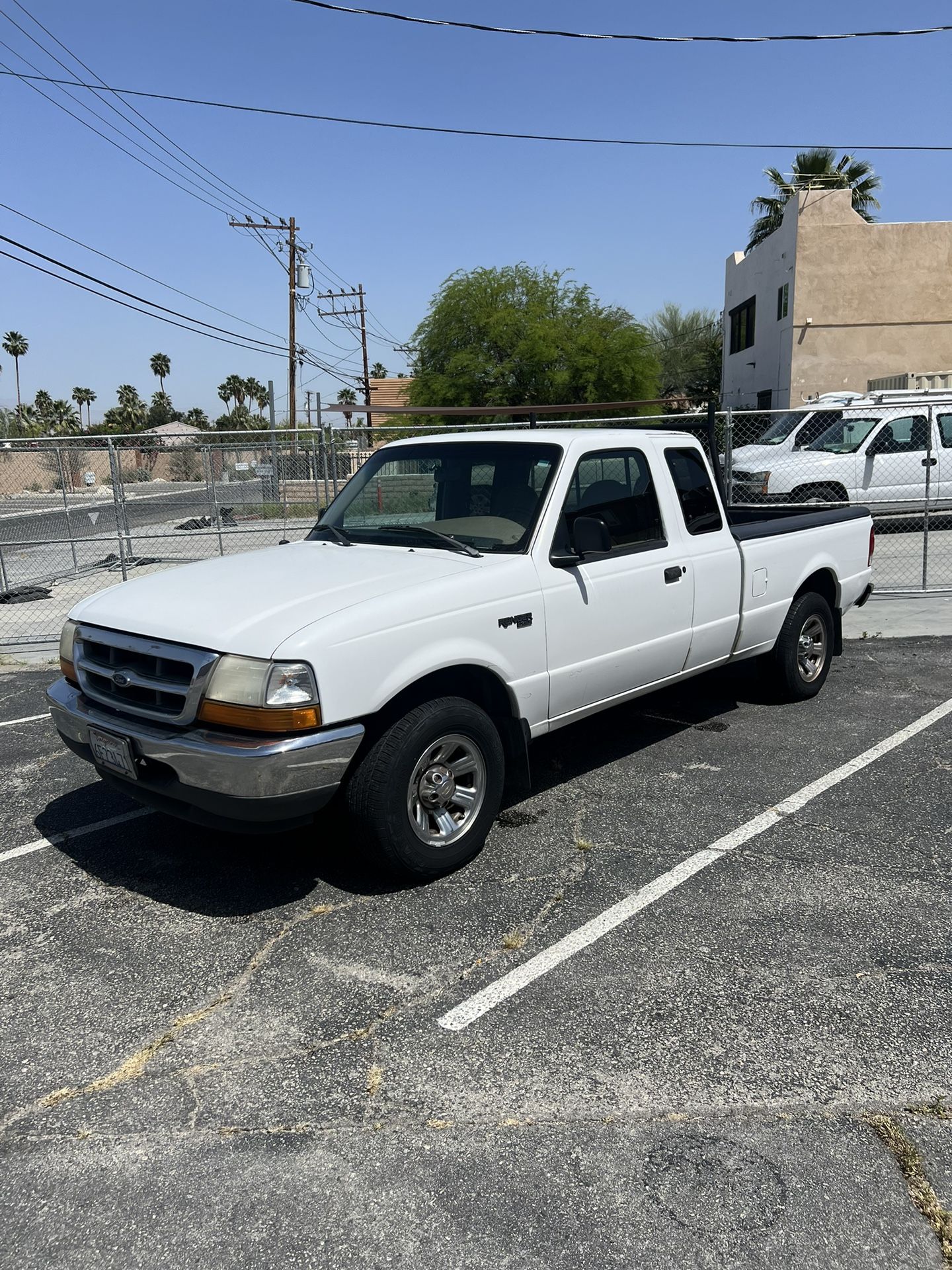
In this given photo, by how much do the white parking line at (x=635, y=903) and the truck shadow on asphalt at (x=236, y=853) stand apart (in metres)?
0.80

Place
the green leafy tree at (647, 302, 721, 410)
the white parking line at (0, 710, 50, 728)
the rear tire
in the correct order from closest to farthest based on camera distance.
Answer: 1. the rear tire
2. the white parking line at (0, 710, 50, 728)
3. the green leafy tree at (647, 302, 721, 410)

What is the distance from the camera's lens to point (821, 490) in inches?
594

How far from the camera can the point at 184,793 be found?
3734 mm

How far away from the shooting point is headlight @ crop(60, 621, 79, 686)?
14.4 feet

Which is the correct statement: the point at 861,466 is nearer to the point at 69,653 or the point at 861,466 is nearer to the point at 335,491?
the point at 335,491

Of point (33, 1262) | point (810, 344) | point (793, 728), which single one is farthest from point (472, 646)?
point (810, 344)

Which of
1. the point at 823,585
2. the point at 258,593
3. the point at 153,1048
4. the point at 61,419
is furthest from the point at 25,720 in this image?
the point at 61,419

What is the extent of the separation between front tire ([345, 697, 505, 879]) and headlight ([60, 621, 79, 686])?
60.0 inches

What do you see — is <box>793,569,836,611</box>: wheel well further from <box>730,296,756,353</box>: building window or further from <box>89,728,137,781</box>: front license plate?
<box>730,296,756,353</box>: building window

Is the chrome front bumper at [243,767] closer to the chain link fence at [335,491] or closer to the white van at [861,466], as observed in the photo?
the chain link fence at [335,491]

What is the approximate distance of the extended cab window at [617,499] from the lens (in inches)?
193

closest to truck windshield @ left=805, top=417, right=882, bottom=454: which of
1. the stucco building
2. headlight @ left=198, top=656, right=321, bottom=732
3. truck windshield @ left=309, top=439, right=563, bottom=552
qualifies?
truck windshield @ left=309, top=439, right=563, bottom=552

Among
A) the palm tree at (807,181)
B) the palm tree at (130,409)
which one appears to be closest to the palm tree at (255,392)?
the palm tree at (130,409)

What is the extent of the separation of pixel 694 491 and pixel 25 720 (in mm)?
5040
